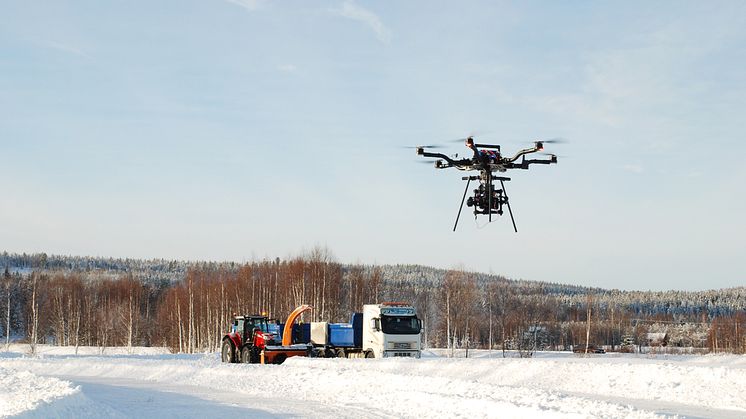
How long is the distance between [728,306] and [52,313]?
439 ft

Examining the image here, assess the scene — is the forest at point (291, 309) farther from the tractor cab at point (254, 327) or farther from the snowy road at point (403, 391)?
the snowy road at point (403, 391)

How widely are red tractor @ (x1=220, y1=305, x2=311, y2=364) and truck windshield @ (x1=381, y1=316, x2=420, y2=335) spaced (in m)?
3.92

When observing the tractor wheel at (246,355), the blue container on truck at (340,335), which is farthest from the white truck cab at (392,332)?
the tractor wheel at (246,355)

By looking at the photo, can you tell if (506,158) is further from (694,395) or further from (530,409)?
(530,409)

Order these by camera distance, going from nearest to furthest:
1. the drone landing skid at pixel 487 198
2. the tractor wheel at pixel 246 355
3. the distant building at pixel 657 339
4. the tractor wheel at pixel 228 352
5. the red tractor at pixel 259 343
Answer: the drone landing skid at pixel 487 198 < the red tractor at pixel 259 343 < the tractor wheel at pixel 246 355 < the tractor wheel at pixel 228 352 < the distant building at pixel 657 339

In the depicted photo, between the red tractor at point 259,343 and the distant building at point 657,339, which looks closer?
the red tractor at point 259,343

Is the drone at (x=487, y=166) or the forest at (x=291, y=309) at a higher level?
the drone at (x=487, y=166)

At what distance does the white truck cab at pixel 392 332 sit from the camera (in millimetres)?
33156

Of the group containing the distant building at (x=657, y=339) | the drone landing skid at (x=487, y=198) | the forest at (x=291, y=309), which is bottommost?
the distant building at (x=657, y=339)

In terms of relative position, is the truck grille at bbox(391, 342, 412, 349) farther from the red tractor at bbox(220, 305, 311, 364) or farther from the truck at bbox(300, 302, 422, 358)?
the red tractor at bbox(220, 305, 311, 364)

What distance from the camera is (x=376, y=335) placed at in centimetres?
3347

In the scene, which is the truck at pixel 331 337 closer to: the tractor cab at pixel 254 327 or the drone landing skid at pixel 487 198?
the tractor cab at pixel 254 327

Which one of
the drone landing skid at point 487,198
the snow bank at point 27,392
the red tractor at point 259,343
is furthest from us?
the red tractor at point 259,343

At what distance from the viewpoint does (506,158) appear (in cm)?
2434
